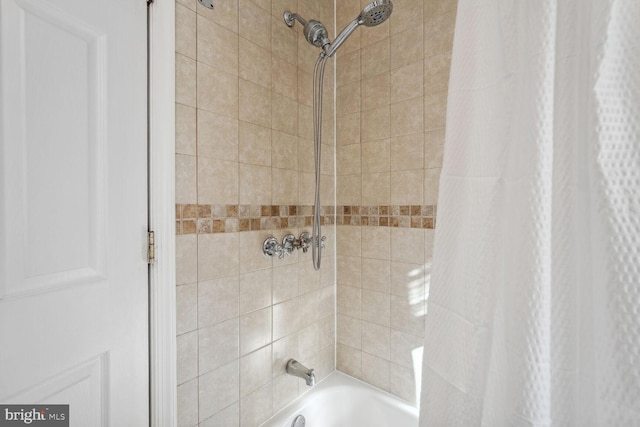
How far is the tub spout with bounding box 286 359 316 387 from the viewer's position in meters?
1.18

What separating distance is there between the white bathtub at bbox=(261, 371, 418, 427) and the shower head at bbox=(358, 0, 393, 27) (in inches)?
65.4

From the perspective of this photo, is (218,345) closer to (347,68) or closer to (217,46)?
(217,46)

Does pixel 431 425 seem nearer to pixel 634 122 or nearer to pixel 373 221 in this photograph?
pixel 634 122

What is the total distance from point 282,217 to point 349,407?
3.41 feet

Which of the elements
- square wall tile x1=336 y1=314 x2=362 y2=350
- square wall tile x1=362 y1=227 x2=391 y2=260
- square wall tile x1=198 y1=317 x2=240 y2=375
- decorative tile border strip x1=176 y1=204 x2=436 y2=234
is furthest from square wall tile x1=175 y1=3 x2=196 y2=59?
square wall tile x1=336 y1=314 x2=362 y2=350

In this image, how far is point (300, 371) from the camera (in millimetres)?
1206

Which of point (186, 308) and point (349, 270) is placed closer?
point (186, 308)

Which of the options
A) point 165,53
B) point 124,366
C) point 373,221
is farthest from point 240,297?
point 165,53

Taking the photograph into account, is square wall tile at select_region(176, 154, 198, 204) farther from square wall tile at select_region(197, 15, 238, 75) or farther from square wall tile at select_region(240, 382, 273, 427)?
square wall tile at select_region(240, 382, 273, 427)

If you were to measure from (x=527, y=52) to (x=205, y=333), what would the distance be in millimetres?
1118

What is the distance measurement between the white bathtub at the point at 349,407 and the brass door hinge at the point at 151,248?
2.98ft

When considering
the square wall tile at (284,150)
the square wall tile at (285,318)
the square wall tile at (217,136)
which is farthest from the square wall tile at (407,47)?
the square wall tile at (285,318)

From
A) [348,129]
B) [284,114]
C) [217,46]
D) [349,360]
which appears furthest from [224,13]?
[349,360]

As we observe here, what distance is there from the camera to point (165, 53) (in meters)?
0.81
